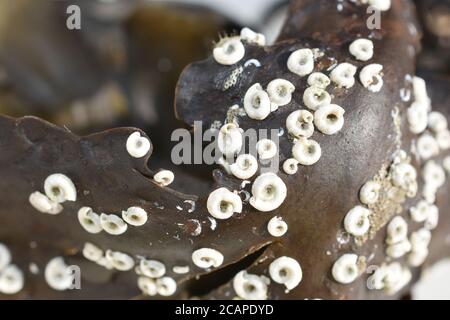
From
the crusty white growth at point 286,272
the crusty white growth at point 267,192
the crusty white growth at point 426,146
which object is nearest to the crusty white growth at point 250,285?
the crusty white growth at point 286,272

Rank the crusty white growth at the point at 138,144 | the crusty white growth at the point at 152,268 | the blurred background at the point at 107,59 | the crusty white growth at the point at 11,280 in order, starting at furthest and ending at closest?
1. the blurred background at the point at 107,59
2. the crusty white growth at the point at 11,280
3. the crusty white growth at the point at 152,268
4. the crusty white growth at the point at 138,144

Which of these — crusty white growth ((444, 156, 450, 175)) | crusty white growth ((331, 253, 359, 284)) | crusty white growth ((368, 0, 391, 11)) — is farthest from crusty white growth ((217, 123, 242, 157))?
crusty white growth ((444, 156, 450, 175))

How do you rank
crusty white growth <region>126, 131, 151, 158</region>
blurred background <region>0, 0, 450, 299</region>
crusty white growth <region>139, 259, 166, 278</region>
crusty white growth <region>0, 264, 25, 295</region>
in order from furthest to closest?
blurred background <region>0, 0, 450, 299</region>
crusty white growth <region>0, 264, 25, 295</region>
crusty white growth <region>139, 259, 166, 278</region>
crusty white growth <region>126, 131, 151, 158</region>

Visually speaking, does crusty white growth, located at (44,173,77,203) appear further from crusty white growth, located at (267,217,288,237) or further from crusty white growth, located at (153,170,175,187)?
crusty white growth, located at (267,217,288,237)

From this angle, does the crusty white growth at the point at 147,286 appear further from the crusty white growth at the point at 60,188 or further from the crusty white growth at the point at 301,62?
the crusty white growth at the point at 301,62

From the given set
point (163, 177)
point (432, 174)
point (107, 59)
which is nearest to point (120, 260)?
point (163, 177)

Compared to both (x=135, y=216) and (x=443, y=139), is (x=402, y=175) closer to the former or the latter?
(x=443, y=139)
